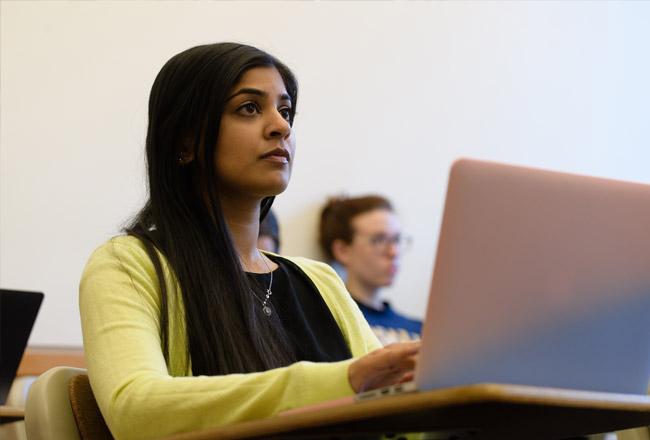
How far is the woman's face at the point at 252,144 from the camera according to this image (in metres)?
1.46

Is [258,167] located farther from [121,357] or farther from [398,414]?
[398,414]

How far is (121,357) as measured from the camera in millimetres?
1122

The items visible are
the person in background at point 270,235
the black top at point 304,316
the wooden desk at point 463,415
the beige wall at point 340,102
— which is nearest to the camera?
the wooden desk at point 463,415

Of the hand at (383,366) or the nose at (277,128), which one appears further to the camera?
the nose at (277,128)

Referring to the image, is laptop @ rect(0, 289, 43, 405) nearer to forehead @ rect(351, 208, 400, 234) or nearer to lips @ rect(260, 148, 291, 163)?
lips @ rect(260, 148, 291, 163)

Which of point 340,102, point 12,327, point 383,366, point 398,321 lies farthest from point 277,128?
point 398,321

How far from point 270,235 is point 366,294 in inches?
25.7

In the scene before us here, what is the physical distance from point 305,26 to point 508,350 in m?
1.98

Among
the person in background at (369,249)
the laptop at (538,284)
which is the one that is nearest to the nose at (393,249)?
the person in background at (369,249)

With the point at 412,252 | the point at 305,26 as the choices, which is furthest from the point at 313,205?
the point at 305,26

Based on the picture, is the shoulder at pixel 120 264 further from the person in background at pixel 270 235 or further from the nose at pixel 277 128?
the person in background at pixel 270 235

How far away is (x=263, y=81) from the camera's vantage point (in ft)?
4.95

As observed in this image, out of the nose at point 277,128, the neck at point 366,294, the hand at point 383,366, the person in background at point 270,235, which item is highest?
the nose at point 277,128

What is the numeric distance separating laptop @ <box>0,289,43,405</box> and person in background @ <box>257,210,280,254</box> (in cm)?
105
